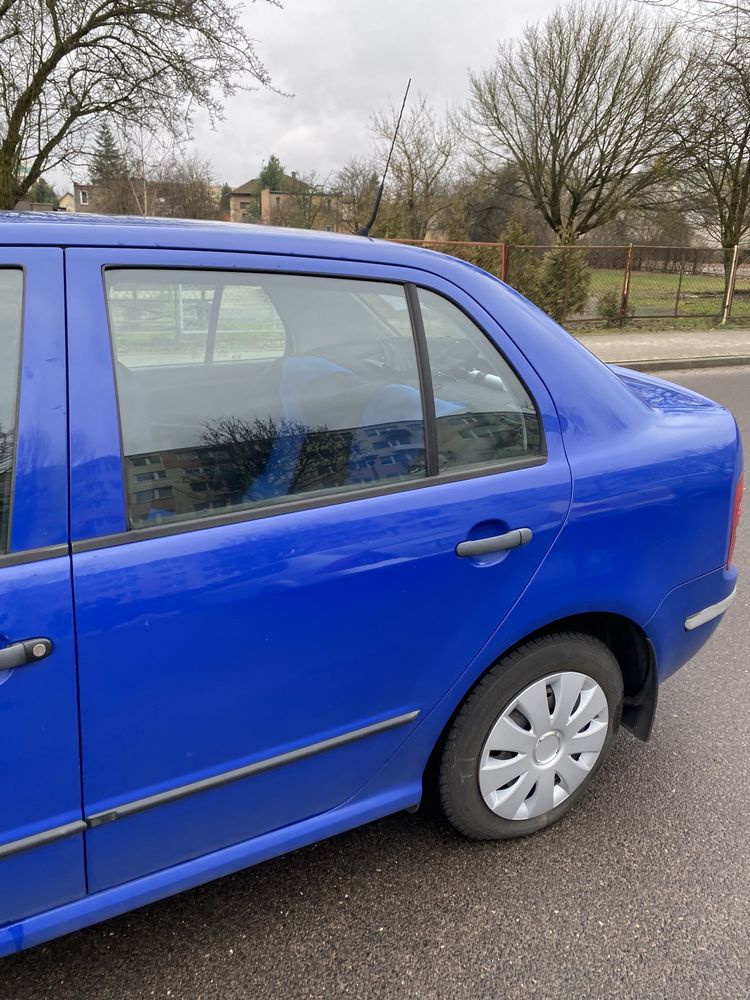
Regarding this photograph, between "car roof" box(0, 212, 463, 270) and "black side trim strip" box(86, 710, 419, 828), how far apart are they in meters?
1.14

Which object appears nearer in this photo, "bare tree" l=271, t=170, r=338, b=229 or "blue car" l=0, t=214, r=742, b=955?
"blue car" l=0, t=214, r=742, b=955

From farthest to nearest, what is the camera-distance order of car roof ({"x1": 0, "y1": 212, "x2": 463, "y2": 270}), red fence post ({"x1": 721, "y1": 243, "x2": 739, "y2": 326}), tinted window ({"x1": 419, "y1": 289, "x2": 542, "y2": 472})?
red fence post ({"x1": 721, "y1": 243, "x2": 739, "y2": 326})
tinted window ({"x1": 419, "y1": 289, "x2": 542, "y2": 472})
car roof ({"x1": 0, "y1": 212, "x2": 463, "y2": 270})

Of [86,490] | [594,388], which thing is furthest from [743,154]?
[86,490]

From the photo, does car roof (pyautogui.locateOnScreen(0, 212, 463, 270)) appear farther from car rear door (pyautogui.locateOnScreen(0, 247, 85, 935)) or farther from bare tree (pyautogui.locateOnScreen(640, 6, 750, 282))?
bare tree (pyautogui.locateOnScreen(640, 6, 750, 282))

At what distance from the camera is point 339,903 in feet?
6.48

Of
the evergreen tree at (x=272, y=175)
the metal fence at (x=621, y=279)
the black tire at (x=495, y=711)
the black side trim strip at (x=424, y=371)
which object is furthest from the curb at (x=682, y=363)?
the evergreen tree at (x=272, y=175)

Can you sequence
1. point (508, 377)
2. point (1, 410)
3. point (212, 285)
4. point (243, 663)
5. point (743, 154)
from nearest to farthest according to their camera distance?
1. point (1, 410)
2. point (243, 663)
3. point (212, 285)
4. point (508, 377)
5. point (743, 154)

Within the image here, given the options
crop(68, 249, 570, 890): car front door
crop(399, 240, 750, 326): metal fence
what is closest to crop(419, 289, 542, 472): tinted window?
crop(68, 249, 570, 890): car front door

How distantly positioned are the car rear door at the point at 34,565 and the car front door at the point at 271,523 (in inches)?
1.3

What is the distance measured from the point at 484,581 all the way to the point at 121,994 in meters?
1.29

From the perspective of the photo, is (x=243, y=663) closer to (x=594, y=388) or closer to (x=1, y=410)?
(x=1, y=410)

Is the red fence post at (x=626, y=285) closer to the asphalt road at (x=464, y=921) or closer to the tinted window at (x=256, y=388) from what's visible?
the asphalt road at (x=464, y=921)

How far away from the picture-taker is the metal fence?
14.8m

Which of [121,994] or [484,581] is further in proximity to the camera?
[484,581]
